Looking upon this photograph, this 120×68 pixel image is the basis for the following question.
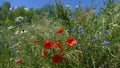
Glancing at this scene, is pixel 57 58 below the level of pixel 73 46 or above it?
below

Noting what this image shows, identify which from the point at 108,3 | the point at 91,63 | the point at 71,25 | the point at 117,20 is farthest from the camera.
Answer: the point at 108,3

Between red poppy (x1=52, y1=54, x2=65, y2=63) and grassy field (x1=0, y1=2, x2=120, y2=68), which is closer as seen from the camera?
red poppy (x1=52, y1=54, x2=65, y2=63)

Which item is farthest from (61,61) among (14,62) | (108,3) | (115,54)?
(108,3)

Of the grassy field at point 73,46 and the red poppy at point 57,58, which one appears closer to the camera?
the red poppy at point 57,58

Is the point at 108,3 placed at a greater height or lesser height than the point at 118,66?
greater

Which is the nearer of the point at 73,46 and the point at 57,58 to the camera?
the point at 57,58

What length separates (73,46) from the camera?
12.5ft

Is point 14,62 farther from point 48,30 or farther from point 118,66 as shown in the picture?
point 118,66

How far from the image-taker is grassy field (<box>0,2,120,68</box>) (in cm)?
372

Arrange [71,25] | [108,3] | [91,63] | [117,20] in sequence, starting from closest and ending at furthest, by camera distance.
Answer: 1. [91,63]
2. [117,20]
3. [71,25]
4. [108,3]

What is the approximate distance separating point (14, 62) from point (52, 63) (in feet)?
2.59

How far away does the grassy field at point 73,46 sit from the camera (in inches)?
146

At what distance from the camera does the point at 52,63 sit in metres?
3.81

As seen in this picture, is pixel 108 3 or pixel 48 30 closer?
pixel 48 30
